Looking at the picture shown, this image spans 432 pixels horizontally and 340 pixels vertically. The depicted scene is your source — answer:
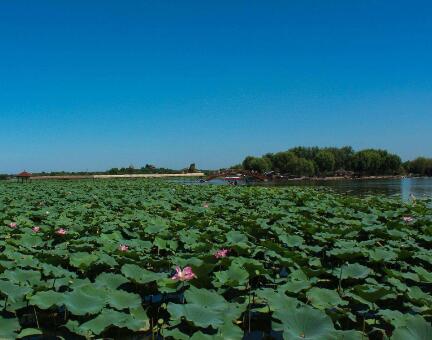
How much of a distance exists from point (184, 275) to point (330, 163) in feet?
363

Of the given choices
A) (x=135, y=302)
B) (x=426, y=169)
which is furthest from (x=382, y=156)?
(x=135, y=302)

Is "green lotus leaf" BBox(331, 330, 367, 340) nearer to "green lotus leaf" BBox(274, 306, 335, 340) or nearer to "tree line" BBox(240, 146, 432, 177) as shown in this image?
"green lotus leaf" BBox(274, 306, 335, 340)

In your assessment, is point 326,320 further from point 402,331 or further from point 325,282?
point 325,282

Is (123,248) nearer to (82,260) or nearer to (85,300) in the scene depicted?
(82,260)

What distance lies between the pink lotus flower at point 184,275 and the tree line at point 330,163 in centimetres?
9996

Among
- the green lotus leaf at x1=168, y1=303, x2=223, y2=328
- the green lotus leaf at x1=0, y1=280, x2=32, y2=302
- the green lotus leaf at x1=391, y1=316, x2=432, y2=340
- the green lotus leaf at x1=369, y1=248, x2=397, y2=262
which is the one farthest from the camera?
the green lotus leaf at x1=369, y1=248, x2=397, y2=262

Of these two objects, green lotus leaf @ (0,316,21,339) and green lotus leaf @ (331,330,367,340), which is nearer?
green lotus leaf @ (331,330,367,340)

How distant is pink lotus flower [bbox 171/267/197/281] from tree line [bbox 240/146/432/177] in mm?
99958

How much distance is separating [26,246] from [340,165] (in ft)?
385

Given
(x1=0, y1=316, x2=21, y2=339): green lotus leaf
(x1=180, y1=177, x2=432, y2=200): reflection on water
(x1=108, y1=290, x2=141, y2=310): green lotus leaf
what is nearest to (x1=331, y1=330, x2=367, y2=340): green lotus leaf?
(x1=108, y1=290, x2=141, y2=310): green lotus leaf

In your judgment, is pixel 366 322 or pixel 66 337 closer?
pixel 66 337

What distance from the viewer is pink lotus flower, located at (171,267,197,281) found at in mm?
3562

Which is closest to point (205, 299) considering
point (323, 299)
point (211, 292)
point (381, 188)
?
point (211, 292)

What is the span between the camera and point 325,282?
164 inches
